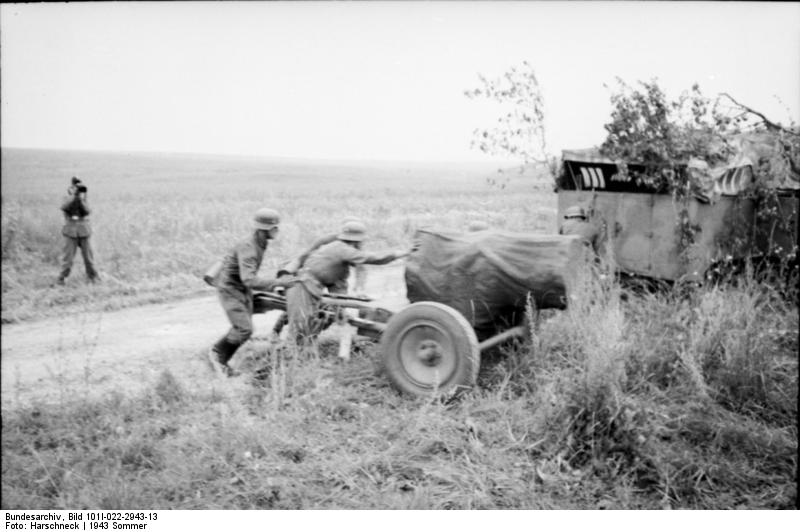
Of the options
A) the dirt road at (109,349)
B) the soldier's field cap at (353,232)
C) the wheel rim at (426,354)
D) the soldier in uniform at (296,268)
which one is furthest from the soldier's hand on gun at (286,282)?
the wheel rim at (426,354)

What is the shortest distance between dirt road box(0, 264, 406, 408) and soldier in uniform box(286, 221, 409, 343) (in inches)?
20.5

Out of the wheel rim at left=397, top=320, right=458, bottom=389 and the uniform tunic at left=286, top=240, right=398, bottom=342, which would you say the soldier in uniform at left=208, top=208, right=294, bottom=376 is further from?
the wheel rim at left=397, top=320, right=458, bottom=389

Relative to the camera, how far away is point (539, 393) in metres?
4.93

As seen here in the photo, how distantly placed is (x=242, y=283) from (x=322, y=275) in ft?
2.61

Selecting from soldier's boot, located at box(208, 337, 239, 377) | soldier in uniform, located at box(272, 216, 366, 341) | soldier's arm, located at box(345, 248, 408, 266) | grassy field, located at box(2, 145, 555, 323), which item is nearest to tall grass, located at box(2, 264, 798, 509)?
soldier's boot, located at box(208, 337, 239, 377)

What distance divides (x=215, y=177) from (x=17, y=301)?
102 feet

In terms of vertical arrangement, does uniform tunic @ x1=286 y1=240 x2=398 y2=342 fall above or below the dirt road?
above

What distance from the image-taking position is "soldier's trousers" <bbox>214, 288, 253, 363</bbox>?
5.96 metres

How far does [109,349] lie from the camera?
22.3 ft

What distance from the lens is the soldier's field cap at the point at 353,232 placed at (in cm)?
618

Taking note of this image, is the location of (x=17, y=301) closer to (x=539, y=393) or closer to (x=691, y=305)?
(x=539, y=393)

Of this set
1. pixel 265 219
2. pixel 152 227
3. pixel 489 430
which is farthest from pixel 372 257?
pixel 152 227

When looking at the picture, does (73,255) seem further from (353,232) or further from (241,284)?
(353,232)

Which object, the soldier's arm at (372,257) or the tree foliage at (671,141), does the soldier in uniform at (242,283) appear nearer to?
the soldier's arm at (372,257)
